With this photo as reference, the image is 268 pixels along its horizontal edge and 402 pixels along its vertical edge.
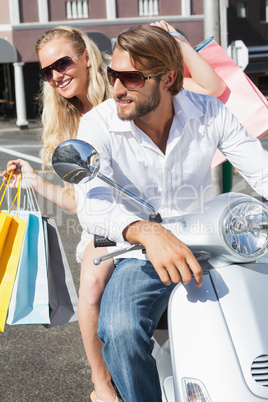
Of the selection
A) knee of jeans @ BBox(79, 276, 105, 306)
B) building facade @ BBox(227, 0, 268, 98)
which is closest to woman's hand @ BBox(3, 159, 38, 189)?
knee of jeans @ BBox(79, 276, 105, 306)

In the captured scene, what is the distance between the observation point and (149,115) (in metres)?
2.01

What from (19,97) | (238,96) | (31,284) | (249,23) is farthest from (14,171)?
(249,23)

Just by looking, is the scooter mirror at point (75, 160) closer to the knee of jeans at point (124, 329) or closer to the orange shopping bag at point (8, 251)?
the knee of jeans at point (124, 329)

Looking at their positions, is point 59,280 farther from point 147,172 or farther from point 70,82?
point 70,82

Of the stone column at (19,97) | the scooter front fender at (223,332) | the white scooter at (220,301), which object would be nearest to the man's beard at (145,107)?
the white scooter at (220,301)

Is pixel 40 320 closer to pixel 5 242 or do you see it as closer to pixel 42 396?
pixel 5 242

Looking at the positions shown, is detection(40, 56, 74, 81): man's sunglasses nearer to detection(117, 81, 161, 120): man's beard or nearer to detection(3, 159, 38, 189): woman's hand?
detection(3, 159, 38, 189): woman's hand

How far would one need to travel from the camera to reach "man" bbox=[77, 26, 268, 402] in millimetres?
1700

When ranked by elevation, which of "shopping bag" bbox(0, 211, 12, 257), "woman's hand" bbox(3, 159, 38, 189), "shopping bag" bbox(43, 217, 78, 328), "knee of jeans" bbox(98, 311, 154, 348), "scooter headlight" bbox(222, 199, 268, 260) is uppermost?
"scooter headlight" bbox(222, 199, 268, 260)

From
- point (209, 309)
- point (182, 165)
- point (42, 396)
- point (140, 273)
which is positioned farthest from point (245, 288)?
point (42, 396)

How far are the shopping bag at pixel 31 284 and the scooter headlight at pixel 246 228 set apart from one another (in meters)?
1.03

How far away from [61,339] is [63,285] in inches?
37.6

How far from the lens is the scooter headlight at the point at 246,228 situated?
62.1 inches

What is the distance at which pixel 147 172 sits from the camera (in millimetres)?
2016
